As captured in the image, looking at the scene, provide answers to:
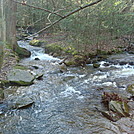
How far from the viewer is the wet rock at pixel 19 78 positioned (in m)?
6.96

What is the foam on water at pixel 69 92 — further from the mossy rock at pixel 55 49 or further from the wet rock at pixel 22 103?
the mossy rock at pixel 55 49

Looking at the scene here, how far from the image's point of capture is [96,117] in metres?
4.78

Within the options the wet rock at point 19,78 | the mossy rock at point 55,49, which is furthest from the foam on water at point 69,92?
the mossy rock at point 55,49

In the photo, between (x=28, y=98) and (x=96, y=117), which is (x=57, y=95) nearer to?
(x=28, y=98)

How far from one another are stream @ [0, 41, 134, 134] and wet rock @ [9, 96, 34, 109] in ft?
0.49

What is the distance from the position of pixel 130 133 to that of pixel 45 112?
2.69 m

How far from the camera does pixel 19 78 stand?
7211 millimetres

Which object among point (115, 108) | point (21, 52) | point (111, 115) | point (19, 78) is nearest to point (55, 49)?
point (21, 52)

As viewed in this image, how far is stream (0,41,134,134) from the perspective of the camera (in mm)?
4312

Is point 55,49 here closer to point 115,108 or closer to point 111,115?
point 115,108

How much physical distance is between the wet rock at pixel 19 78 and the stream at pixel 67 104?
28 centimetres

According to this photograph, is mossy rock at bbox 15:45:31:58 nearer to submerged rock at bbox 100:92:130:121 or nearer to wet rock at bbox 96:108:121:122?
submerged rock at bbox 100:92:130:121

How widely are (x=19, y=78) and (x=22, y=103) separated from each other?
205 centimetres

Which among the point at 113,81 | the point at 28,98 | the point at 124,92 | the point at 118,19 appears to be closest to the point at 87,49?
the point at 118,19
